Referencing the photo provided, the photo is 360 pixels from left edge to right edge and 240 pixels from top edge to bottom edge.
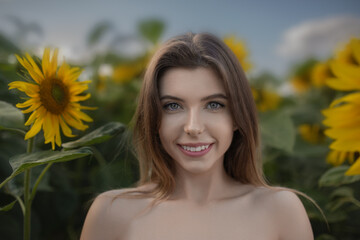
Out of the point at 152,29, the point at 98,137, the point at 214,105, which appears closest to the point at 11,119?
the point at 98,137

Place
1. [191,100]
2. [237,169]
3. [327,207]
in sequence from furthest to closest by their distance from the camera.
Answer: [327,207] → [237,169] → [191,100]

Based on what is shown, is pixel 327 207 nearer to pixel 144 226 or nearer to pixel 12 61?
pixel 144 226

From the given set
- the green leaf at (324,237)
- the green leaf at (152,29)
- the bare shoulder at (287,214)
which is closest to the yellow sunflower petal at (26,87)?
the bare shoulder at (287,214)

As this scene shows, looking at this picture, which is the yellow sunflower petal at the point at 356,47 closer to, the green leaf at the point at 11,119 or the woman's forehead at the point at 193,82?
the woman's forehead at the point at 193,82

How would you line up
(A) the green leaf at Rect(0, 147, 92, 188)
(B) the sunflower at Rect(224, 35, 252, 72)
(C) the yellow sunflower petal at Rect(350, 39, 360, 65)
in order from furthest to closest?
1. (B) the sunflower at Rect(224, 35, 252, 72)
2. (A) the green leaf at Rect(0, 147, 92, 188)
3. (C) the yellow sunflower petal at Rect(350, 39, 360, 65)

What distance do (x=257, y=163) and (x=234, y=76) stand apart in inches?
9.0

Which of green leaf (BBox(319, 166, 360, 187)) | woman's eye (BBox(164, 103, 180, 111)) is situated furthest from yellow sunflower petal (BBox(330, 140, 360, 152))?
woman's eye (BBox(164, 103, 180, 111))

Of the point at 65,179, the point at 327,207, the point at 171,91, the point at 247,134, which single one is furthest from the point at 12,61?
the point at 327,207

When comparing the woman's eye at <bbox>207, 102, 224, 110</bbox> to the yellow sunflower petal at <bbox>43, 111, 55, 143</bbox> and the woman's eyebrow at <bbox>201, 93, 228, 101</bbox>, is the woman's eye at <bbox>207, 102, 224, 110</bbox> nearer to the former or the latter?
the woman's eyebrow at <bbox>201, 93, 228, 101</bbox>

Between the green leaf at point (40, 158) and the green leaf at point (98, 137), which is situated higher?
the green leaf at point (98, 137)

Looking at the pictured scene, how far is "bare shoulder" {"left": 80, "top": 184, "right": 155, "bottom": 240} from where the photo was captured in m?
0.87

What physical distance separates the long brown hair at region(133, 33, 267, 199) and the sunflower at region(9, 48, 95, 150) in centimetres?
15

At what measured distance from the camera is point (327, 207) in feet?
3.52

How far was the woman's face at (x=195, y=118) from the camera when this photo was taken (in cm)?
84
